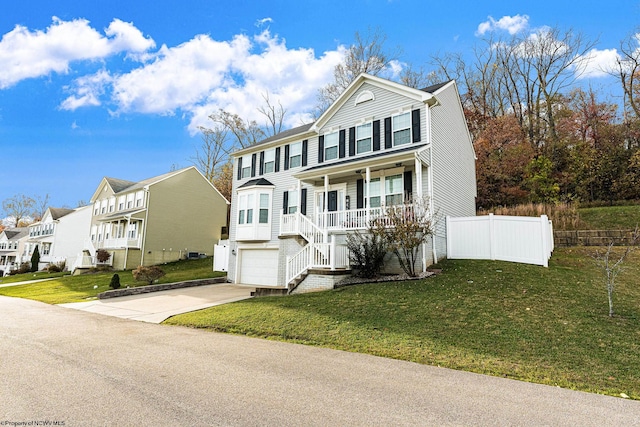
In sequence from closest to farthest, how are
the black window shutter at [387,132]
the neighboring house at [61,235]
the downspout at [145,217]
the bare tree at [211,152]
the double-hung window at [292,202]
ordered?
the black window shutter at [387,132] → the double-hung window at [292,202] → the downspout at [145,217] → the neighboring house at [61,235] → the bare tree at [211,152]

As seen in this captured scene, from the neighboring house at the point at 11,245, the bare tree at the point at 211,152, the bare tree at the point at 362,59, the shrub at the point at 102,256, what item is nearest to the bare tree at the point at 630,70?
the bare tree at the point at 362,59

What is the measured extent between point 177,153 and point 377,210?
34.5 meters

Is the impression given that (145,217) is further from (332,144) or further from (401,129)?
(401,129)

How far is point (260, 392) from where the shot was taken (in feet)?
13.3

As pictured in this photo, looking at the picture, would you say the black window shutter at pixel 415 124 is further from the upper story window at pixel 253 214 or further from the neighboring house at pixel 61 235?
the neighboring house at pixel 61 235

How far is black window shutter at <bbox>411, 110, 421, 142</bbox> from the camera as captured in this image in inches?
545

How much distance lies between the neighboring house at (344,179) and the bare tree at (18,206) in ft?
202

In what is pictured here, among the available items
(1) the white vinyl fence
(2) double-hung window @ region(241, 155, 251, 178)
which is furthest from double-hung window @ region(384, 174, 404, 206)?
(2) double-hung window @ region(241, 155, 251, 178)

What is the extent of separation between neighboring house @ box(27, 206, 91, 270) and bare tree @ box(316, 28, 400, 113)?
29.7 meters

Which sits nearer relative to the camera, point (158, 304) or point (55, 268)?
point (158, 304)

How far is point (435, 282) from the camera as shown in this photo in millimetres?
10039

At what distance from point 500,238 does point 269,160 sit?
12.4 m

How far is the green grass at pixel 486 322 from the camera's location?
198 inches

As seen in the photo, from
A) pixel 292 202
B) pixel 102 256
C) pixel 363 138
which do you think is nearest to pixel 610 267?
pixel 363 138
